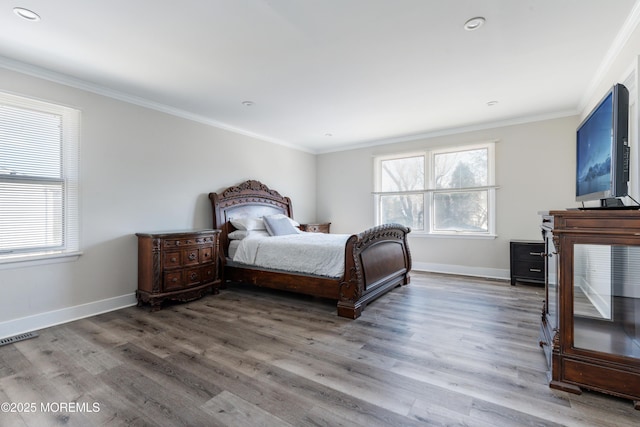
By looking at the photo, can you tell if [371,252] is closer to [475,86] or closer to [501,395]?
[501,395]

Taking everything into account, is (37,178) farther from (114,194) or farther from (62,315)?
(62,315)

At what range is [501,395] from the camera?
1.73 meters

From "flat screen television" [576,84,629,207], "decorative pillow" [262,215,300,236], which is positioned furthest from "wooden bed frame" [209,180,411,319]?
"flat screen television" [576,84,629,207]

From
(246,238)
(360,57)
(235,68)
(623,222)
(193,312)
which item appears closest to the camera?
(623,222)

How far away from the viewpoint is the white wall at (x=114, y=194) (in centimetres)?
280

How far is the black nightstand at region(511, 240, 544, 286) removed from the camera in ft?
13.5

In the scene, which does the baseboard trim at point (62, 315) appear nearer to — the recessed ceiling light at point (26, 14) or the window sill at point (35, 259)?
the window sill at point (35, 259)

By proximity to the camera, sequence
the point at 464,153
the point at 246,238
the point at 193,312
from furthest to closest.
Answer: the point at 464,153, the point at 246,238, the point at 193,312

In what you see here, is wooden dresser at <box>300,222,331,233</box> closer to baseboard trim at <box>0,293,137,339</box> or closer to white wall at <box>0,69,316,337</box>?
white wall at <box>0,69,316,337</box>

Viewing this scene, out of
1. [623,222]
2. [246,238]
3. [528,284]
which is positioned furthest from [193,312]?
[528,284]

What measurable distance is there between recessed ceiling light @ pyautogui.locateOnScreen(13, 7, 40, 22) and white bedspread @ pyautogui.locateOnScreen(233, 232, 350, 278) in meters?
2.91

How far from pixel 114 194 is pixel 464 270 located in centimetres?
530

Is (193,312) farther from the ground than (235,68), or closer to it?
closer to it

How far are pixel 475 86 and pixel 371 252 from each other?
227 cm
